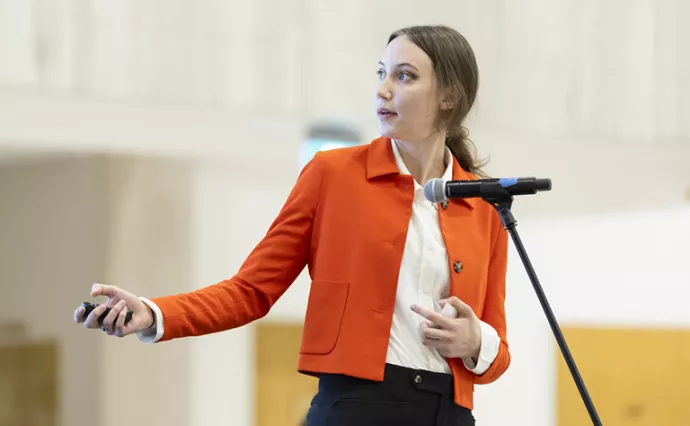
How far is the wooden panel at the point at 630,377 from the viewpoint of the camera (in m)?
4.87

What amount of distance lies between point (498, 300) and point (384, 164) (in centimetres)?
34

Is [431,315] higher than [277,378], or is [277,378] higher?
[431,315]

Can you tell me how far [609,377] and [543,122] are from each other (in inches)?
50.6

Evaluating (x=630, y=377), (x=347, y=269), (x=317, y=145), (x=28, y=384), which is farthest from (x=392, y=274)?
(x=630, y=377)

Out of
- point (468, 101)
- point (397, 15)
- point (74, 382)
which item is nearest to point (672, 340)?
point (397, 15)

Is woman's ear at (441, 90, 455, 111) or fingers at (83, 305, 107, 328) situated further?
woman's ear at (441, 90, 455, 111)

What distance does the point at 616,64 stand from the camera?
4.96 metres

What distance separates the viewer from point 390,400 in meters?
1.73

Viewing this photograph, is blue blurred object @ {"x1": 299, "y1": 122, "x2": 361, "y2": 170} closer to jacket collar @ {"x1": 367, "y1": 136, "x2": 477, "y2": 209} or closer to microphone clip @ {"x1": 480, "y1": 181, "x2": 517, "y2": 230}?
jacket collar @ {"x1": 367, "y1": 136, "x2": 477, "y2": 209}

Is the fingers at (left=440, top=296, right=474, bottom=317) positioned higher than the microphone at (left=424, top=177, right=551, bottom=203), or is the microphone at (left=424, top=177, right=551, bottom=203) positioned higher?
the microphone at (left=424, top=177, right=551, bottom=203)

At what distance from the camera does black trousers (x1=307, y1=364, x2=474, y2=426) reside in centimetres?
173

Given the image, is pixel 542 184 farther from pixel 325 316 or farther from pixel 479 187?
pixel 325 316

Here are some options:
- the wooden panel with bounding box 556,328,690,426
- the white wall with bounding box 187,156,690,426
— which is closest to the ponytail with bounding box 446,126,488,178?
the white wall with bounding box 187,156,690,426

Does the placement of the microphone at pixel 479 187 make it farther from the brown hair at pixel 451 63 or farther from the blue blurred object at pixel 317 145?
the blue blurred object at pixel 317 145
